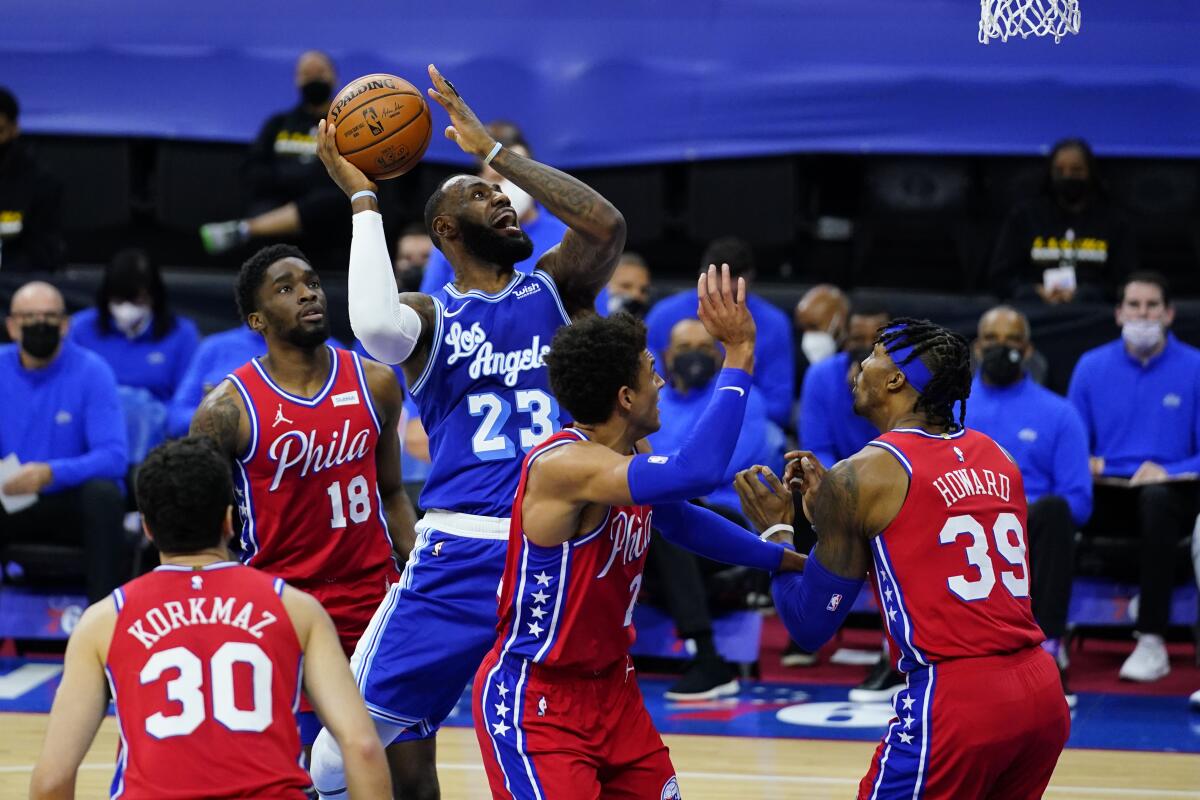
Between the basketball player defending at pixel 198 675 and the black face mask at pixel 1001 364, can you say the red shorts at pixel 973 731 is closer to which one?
the basketball player defending at pixel 198 675

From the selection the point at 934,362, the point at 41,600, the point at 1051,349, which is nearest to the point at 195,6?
the point at 41,600

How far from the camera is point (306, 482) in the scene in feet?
17.0

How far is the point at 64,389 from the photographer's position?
871cm

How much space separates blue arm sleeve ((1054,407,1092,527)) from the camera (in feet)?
27.2

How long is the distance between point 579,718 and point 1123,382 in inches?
217

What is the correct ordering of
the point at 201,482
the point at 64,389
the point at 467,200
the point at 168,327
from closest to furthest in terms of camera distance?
the point at 201,482 < the point at 467,200 < the point at 64,389 < the point at 168,327

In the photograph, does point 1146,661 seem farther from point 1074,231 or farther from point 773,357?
point 1074,231

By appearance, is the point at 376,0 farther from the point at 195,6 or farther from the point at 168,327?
the point at 168,327

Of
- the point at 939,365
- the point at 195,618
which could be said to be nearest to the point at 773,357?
the point at 939,365

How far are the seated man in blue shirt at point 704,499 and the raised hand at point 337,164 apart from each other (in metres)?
3.18

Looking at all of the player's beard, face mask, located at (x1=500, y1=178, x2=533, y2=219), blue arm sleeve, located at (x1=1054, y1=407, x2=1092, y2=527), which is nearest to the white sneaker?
blue arm sleeve, located at (x1=1054, y1=407, x2=1092, y2=527)

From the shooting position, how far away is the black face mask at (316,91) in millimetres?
10227

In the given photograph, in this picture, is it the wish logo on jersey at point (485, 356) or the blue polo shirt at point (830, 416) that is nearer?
the wish logo on jersey at point (485, 356)

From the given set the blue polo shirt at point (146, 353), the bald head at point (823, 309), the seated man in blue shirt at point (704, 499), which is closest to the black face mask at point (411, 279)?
the blue polo shirt at point (146, 353)
